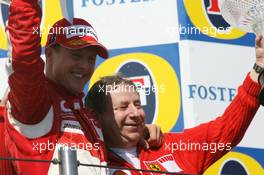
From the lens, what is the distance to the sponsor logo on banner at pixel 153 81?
476 cm

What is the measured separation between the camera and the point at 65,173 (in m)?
2.94

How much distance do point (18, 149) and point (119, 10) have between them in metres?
1.65

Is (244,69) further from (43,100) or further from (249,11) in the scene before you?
(43,100)

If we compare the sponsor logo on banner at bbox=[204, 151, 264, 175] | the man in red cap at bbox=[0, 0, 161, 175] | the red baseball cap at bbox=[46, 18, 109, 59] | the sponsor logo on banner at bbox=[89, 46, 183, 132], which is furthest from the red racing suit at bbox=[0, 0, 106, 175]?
the sponsor logo on banner at bbox=[204, 151, 264, 175]

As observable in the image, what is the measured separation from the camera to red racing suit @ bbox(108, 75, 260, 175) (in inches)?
146

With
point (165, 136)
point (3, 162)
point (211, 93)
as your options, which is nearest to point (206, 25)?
point (211, 93)

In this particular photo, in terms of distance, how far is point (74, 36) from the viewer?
357 centimetres

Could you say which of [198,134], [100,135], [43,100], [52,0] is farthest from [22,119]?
[52,0]

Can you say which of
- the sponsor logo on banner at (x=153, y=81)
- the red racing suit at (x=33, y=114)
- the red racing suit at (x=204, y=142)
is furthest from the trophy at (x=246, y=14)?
the sponsor logo on banner at (x=153, y=81)

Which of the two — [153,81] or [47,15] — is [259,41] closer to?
[153,81]

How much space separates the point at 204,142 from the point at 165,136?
0.44 feet

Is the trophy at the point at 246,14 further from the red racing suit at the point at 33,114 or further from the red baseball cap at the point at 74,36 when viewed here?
the red racing suit at the point at 33,114

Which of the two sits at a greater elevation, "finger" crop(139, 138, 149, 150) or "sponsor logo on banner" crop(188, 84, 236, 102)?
"finger" crop(139, 138, 149, 150)

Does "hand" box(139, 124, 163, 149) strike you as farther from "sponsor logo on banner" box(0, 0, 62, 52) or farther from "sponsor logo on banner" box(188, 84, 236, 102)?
"sponsor logo on banner" box(0, 0, 62, 52)
